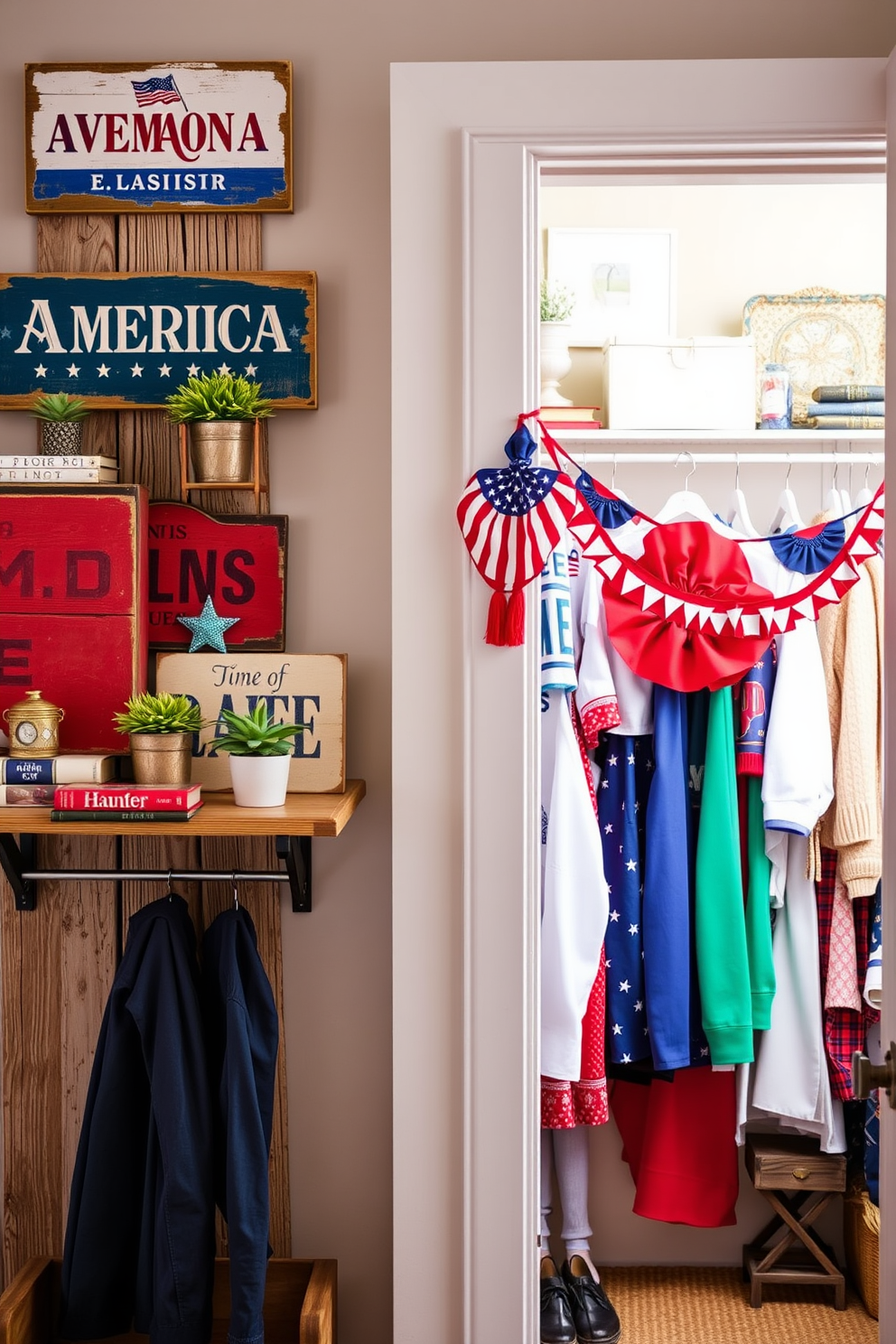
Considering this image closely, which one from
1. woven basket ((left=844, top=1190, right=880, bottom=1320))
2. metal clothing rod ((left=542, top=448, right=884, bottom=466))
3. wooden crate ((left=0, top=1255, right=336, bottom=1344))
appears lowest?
woven basket ((left=844, top=1190, right=880, bottom=1320))

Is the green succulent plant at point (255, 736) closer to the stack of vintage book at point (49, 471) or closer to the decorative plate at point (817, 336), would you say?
the stack of vintage book at point (49, 471)

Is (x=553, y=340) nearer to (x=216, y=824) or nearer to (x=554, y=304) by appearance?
(x=554, y=304)

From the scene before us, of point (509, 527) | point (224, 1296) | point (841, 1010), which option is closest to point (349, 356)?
point (509, 527)

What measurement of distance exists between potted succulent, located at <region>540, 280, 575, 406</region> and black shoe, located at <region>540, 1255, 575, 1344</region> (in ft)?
5.97

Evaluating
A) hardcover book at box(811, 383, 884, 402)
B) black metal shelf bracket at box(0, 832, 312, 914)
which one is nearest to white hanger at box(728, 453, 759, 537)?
hardcover book at box(811, 383, 884, 402)

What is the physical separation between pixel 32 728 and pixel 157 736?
6.9 inches

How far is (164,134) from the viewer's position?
1504mm

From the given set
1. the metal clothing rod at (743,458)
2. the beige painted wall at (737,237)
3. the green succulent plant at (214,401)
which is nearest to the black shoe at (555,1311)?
the metal clothing rod at (743,458)

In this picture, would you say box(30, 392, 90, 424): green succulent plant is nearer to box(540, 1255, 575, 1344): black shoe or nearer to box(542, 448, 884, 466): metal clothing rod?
box(542, 448, 884, 466): metal clothing rod

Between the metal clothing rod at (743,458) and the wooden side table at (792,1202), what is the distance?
1.45m

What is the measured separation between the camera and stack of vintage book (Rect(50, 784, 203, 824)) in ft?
4.23

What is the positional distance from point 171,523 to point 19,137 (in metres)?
0.59

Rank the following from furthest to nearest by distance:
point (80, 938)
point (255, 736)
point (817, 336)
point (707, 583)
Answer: point (817, 336) → point (707, 583) → point (80, 938) → point (255, 736)

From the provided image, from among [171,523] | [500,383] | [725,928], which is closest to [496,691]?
[500,383]
